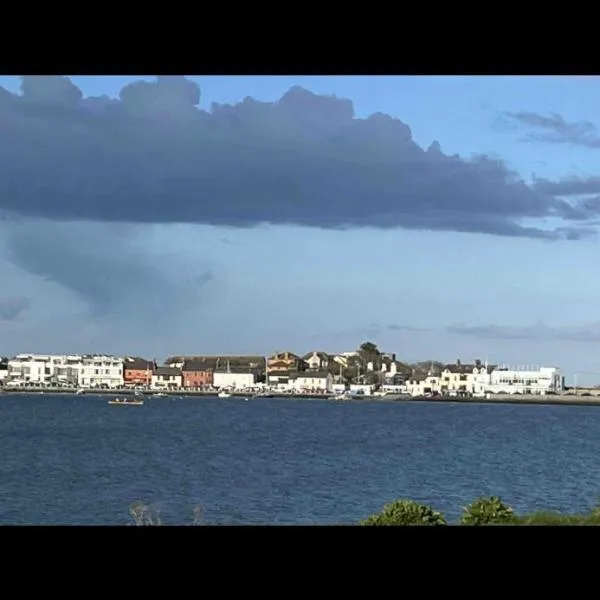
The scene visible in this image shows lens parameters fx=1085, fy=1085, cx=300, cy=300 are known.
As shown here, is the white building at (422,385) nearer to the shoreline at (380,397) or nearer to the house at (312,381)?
the shoreline at (380,397)

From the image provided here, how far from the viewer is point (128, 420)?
40250mm

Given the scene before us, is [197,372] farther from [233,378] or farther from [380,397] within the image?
[380,397]

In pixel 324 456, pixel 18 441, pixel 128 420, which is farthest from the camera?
pixel 128 420

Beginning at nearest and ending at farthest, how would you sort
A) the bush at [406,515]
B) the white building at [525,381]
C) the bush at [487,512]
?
the bush at [406,515] → the bush at [487,512] → the white building at [525,381]

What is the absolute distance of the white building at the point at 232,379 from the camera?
47.0 metres

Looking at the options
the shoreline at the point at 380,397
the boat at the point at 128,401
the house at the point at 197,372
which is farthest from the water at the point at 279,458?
the house at the point at 197,372

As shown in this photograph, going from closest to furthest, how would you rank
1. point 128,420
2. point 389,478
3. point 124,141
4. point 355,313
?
1. point 389,478
2. point 128,420
3. point 355,313
4. point 124,141

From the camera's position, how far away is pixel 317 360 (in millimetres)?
44375

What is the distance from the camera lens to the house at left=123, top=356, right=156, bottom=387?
47.8m

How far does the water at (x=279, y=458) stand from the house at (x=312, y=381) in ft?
2.43

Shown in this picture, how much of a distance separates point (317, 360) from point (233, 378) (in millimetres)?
4928
